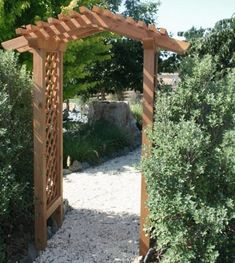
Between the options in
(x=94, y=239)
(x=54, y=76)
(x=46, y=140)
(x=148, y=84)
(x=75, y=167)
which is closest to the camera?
(x=148, y=84)

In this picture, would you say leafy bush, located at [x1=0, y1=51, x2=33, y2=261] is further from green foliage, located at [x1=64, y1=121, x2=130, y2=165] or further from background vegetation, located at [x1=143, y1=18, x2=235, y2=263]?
green foliage, located at [x1=64, y1=121, x2=130, y2=165]

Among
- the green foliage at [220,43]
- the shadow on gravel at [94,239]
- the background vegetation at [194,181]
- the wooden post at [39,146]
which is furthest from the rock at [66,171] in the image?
the green foliage at [220,43]

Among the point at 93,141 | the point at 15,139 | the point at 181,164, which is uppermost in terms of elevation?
the point at 15,139

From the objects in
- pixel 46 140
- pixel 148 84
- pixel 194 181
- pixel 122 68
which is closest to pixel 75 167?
pixel 46 140

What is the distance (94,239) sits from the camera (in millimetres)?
5227

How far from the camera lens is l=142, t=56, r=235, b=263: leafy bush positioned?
365 centimetres

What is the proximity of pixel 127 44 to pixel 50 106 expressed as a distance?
9670 millimetres

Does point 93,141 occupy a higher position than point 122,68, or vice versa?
point 122,68

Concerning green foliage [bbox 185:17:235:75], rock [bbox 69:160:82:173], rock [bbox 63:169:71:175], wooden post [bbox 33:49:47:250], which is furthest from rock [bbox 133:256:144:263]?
green foliage [bbox 185:17:235:75]

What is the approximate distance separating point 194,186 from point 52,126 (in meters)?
2.21

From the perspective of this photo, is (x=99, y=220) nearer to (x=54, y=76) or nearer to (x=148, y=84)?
(x=54, y=76)

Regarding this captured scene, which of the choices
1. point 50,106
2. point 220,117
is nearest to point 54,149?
point 50,106

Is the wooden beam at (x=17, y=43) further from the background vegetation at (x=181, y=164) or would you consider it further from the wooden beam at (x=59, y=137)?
the wooden beam at (x=59, y=137)

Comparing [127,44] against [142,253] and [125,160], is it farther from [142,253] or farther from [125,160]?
[142,253]
